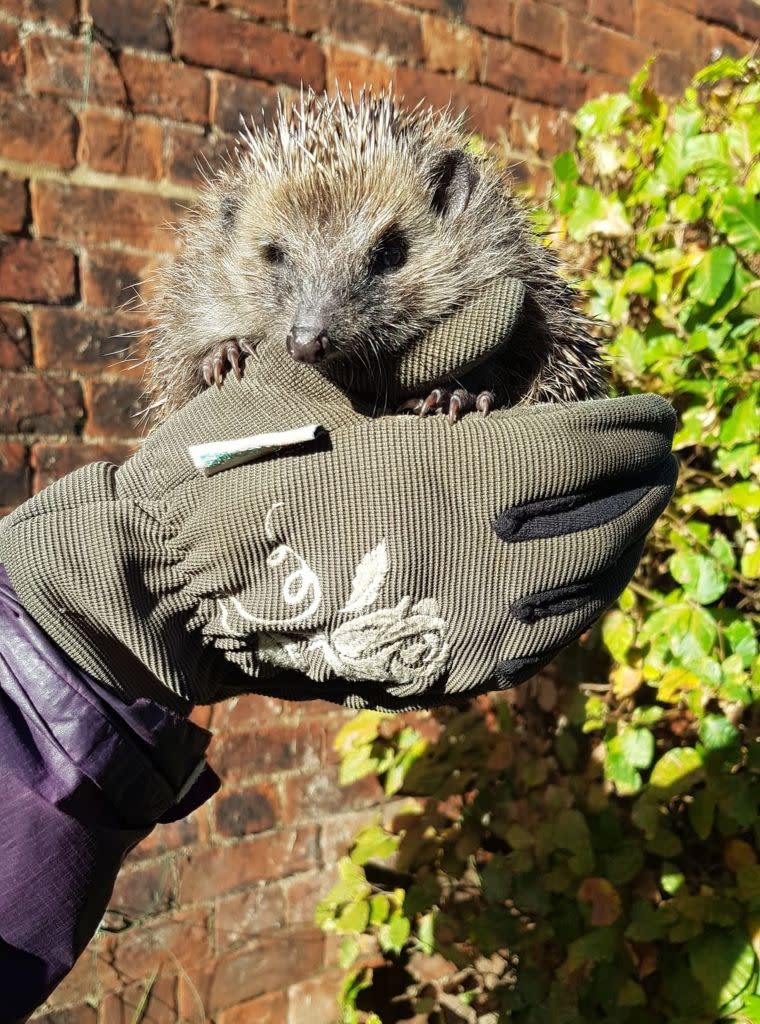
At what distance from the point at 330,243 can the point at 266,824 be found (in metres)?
1.23

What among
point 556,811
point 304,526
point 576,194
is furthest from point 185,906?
point 576,194

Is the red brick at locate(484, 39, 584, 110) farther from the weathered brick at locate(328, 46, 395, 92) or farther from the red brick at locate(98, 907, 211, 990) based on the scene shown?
the red brick at locate(98, 907, 211, 990)

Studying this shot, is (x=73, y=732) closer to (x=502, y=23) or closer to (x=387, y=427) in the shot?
(x=387, y=427)

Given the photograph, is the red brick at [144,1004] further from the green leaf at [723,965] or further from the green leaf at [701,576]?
the green leaf at [701,576]

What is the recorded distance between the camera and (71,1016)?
1.70m

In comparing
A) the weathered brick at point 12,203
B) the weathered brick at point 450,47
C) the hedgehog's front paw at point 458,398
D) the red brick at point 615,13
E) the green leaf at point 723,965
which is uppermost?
the red brick at point 615,13

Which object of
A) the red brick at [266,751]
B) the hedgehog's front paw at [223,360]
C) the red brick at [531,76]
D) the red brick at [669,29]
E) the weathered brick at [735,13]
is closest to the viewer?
the hedgehog's front paw at [223,360]

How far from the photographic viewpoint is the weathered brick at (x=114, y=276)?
5.61ft

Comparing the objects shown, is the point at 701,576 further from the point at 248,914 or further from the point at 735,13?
the point at 735,13

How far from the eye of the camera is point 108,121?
1.71 metres

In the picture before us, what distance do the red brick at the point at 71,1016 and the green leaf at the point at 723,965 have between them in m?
1.12

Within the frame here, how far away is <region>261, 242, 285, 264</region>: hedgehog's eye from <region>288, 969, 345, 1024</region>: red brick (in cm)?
156

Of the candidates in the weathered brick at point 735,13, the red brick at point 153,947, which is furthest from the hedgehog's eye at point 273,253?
the weathered brick at point 735,13

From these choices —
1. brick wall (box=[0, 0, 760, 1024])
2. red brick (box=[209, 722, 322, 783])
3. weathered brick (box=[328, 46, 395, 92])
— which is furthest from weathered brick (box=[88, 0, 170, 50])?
red brick (box=[209, 722, 322, 783])
